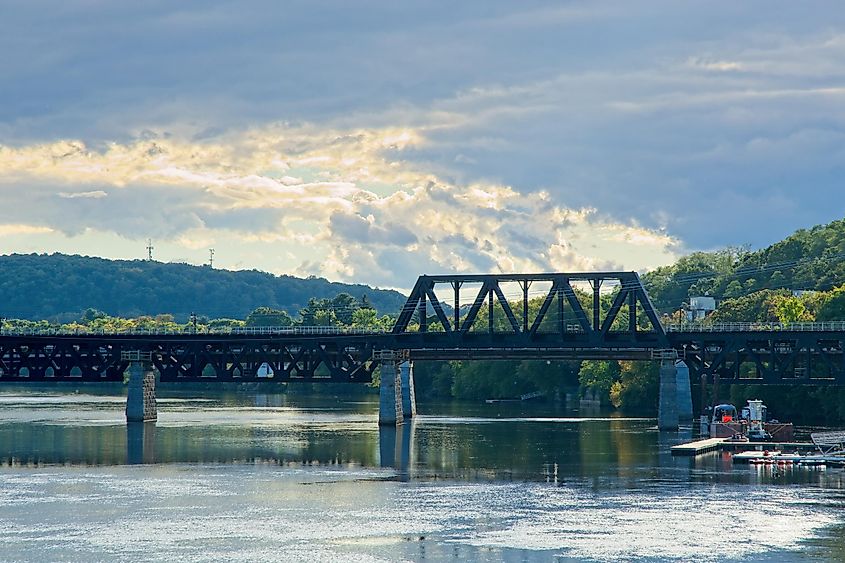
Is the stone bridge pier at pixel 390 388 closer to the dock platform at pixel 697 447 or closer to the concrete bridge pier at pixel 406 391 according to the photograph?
the concrete bridge pier at pixel 406 391

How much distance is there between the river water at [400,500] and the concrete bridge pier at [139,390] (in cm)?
1985

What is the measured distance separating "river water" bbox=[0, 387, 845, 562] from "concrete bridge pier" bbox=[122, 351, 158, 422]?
19.8m

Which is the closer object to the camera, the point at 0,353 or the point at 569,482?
the point at 569,482

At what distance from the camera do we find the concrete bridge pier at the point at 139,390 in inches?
7146

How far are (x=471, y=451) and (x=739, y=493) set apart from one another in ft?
123

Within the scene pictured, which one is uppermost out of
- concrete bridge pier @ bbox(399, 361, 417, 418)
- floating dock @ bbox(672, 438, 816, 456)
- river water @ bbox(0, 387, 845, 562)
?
concrete bridge pier @ bbox(399, 361, 417, 418)

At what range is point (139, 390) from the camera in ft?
598

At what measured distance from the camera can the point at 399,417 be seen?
17875 cm

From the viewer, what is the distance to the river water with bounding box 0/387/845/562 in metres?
82.1

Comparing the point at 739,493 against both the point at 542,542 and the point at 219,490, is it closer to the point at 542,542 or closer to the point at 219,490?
the point at 542,542

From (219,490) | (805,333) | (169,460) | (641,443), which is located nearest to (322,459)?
(169,460)

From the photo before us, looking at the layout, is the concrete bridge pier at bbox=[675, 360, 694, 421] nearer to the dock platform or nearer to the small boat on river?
the small boat on river

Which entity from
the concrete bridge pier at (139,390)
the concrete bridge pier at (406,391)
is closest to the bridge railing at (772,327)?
the concrete bridge pier at (406,391)

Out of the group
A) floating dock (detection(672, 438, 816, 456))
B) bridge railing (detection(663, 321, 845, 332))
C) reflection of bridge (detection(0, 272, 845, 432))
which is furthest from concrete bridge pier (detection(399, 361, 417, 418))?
floating dock (detection(672, 438, 816, 456))
